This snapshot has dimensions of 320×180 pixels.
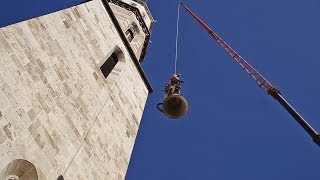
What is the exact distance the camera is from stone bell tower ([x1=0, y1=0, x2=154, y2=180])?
233 inches

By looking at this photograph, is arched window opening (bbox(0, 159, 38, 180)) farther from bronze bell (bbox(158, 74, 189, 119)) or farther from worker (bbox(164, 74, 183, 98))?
worker (bbox(164, 74, 183, 98))

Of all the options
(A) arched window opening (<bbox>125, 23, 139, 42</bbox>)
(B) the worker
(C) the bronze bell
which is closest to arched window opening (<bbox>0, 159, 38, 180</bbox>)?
(C) the bronze bell

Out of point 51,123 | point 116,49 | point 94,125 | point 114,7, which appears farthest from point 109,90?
point 114,7

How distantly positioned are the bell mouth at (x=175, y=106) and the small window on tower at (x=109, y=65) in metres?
4.02

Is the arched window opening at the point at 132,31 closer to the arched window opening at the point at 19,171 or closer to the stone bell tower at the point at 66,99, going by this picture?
the stone bell tower at the point at 66,99

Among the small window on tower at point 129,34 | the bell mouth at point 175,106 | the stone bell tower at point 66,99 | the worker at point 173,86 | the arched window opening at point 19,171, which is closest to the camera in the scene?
the arched window opening at point 19,171

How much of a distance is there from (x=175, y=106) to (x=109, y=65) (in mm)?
4806

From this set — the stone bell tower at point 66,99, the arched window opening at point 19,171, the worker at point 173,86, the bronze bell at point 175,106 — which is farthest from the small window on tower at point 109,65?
the arched window opening at point 19,171

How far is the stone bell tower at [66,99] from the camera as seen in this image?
19.4 ft

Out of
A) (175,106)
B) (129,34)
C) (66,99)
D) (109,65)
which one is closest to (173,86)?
(175,106)

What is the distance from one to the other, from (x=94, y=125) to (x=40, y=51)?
2.07 metres

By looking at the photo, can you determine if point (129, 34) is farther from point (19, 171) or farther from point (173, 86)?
point (19, 171)

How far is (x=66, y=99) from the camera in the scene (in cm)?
744

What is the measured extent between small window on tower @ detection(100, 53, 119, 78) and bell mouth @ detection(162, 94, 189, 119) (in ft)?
13.2
